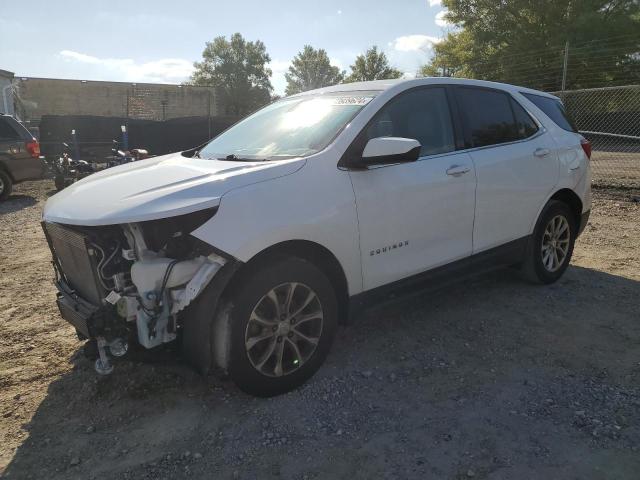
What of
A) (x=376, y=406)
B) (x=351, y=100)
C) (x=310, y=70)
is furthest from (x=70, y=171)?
(x=310, y=70)

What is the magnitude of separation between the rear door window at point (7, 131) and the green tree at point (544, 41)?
20.8 metres

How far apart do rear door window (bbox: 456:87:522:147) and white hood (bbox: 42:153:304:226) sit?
5.45 feet

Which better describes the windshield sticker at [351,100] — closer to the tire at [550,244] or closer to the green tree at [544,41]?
the tire at [550,244]

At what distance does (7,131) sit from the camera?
10625mm

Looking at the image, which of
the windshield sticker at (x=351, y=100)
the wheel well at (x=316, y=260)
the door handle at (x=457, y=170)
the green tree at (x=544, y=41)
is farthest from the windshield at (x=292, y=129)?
the green tree at (x=544, y=41)

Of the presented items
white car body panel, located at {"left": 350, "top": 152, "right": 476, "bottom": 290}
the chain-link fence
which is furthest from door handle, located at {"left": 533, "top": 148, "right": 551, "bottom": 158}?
the chain-link fence

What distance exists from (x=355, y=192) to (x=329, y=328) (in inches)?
33.7

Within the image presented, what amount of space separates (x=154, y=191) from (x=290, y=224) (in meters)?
0.75

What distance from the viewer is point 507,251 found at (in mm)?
4316

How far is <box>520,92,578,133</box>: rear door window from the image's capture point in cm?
477

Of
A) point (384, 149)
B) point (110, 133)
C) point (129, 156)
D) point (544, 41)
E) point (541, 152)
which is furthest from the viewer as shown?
point (544, 41)

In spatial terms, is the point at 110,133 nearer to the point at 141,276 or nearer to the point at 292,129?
the point at 292,129

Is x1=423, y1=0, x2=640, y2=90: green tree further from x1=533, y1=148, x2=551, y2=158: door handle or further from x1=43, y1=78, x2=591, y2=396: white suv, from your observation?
x1=43, y1=78, x2=591, y2=396: white suv

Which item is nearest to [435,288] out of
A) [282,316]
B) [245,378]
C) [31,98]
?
[282,316]
